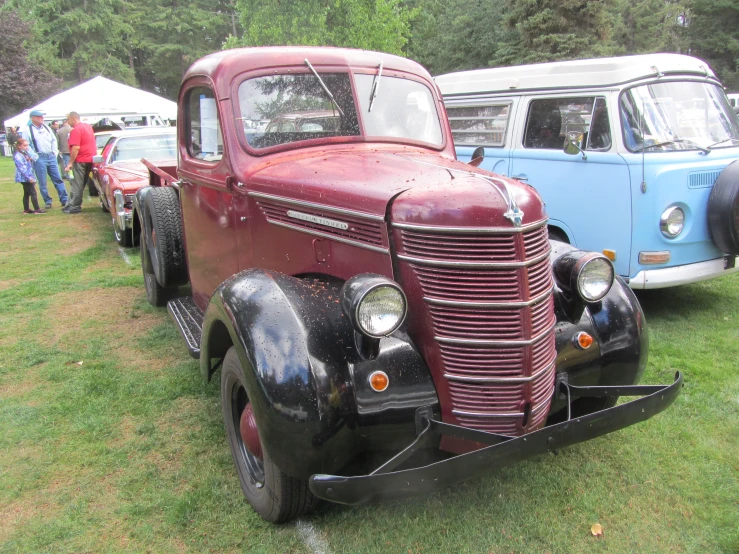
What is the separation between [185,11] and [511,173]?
42.7m

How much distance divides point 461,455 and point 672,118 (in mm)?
4394

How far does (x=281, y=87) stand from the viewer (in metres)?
3.41

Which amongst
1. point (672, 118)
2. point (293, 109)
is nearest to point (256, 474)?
point (293, 109)

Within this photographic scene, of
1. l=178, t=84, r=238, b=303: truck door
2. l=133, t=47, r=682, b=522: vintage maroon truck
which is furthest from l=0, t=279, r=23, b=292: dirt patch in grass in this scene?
l=133, t=47, r=682, b=522: vintage maroon truck

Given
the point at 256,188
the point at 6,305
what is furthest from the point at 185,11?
the point at 256,188

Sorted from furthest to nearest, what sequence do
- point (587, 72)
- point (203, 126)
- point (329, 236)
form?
point (587, 72), point (203, 126), point (329, 236)

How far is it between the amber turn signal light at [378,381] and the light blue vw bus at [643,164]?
11.4ft

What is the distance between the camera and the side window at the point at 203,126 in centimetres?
353

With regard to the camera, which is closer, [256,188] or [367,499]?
[367,499]

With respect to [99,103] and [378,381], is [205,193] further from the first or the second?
[99,103]

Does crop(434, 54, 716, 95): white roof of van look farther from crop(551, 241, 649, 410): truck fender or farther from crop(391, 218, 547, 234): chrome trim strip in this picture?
crop(391, 218, 547, 234): chrome trim strip

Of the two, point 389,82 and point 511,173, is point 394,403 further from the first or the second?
point 511,173

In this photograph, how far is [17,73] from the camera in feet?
112

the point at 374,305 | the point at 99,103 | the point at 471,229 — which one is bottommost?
the point at 374,305
